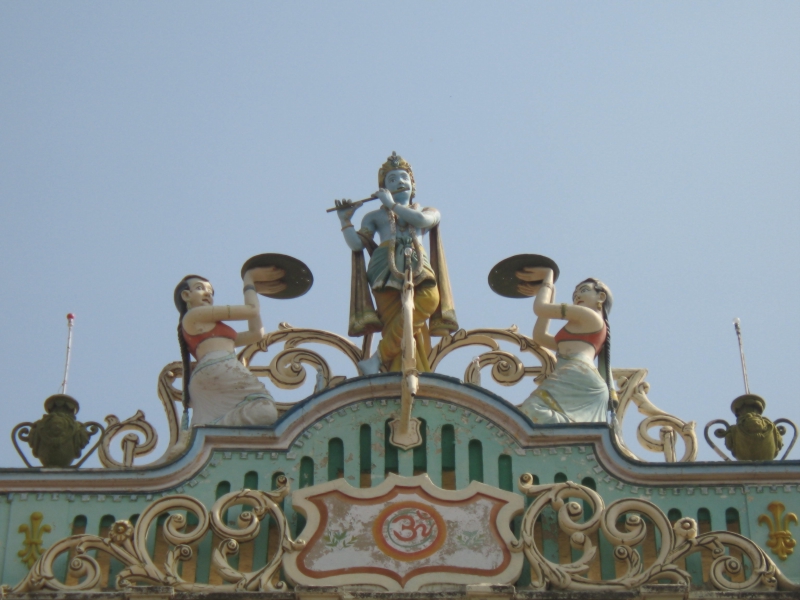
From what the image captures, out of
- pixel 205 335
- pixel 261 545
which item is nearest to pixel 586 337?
pixel 205 335

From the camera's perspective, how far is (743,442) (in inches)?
672

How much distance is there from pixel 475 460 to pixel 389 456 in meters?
0.64

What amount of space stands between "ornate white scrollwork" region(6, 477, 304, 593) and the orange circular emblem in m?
0.61

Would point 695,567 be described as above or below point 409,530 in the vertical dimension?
below

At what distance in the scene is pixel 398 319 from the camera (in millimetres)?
17781

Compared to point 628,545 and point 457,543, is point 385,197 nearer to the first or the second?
point 457,543

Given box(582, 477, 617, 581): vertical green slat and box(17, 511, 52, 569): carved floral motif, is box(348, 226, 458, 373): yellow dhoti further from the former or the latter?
box(17, 511, 52, 569): carved floral motif

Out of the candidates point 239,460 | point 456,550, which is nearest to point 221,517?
point 239,460

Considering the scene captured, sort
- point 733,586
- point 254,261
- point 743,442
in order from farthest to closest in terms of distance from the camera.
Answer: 1. point 254,261
2. point 743,442
3. point 733,586

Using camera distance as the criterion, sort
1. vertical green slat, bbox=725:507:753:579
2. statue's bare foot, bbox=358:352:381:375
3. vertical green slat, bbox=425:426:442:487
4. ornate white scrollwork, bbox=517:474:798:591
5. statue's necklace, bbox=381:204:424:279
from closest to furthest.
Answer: ornate white scrollwork, bbox=517:474:798:591 < vertical green slat, bbox=725:507:753:579 < vertical green slat, bbox=425:426:442:487 < statue's bare foot, bbox=358:352:381:375 < statue's necklace, bbox=381:204:424:279

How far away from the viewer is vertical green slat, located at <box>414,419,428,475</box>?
16.7 metres

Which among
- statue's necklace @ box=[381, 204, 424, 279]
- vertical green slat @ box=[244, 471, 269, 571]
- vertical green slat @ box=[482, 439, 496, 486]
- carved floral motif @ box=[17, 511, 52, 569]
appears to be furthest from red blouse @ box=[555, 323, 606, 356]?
carved floral motif @ box=[17, 511, 52, 569]

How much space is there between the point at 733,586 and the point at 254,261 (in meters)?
4.80

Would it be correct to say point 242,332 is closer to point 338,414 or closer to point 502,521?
point 338,414
